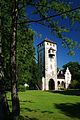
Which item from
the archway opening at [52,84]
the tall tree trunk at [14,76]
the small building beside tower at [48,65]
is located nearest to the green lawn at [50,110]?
Answer: the tall tree trunk at [14,76]

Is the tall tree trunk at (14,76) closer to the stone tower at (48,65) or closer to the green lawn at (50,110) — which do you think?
the green lawn at (50,110)

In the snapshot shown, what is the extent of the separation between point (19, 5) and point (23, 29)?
10.3ft

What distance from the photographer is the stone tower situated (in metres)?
83.8

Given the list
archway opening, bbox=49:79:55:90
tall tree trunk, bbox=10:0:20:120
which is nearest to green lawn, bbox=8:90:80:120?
tall tree trunk, bbox=10:0:20:120

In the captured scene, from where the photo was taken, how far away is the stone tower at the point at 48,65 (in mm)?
83750

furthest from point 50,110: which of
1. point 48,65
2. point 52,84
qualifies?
point 52,84

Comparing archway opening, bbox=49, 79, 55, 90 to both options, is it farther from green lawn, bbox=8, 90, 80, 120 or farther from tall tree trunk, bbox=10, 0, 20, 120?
tall tree trunk, bbox=10, 0, 20, 120

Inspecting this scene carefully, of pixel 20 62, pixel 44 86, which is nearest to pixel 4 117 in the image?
pixel 20 62

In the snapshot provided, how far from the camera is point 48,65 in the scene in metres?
84.6

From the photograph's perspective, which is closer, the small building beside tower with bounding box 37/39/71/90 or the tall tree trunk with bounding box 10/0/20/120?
the tall tree trunk with bounding box 10/0/20/120

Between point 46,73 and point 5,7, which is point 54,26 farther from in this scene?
point 46,73

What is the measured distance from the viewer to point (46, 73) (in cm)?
8438

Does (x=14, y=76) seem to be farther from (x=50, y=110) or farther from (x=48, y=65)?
(x=48, y=65)

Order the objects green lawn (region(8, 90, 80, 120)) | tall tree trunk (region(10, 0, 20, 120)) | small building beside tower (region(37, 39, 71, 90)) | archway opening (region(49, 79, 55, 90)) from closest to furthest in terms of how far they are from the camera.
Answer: tall tree trunk (region(10, 0, 20, 120))
green lawn (region(8, 90, 80, 120))
small building beside tower (region(37, 39, 71, 90))
archway opening (region(49, 79, 55, 90))
